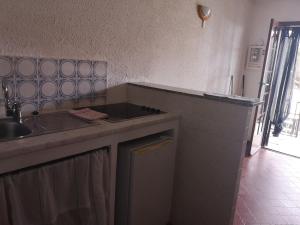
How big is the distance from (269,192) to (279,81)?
1986 mm

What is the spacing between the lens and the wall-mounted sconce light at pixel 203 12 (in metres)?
2.69

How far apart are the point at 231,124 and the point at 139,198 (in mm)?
754

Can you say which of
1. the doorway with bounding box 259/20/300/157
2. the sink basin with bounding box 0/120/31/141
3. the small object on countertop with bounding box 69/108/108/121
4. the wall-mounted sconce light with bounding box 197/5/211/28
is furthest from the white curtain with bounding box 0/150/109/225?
the doorway with bounding box 259/20/300/157

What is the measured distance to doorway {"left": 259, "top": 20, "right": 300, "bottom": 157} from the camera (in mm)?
3464

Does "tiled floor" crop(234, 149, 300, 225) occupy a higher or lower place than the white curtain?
lower

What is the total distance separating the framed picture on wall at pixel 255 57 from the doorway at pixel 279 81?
20cm

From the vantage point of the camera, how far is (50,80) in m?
1.62

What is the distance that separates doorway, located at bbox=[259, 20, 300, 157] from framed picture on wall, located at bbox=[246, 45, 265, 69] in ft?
0.65

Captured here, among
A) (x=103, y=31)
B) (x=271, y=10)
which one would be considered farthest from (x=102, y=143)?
(x=271, y=10)

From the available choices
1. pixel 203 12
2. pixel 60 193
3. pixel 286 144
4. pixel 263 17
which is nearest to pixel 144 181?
pixel 60 193

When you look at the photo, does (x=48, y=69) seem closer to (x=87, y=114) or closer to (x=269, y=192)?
(x=87, y=114)

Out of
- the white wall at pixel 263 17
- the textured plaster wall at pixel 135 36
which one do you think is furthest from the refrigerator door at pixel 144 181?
the white wall at pixel 263 17

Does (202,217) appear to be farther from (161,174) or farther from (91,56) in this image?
(91,56)

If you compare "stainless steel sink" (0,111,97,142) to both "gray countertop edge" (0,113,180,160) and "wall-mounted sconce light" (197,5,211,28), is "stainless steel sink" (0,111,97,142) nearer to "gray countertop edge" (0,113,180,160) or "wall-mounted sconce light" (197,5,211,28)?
"gray countertop edge" (0,113,180,160)
